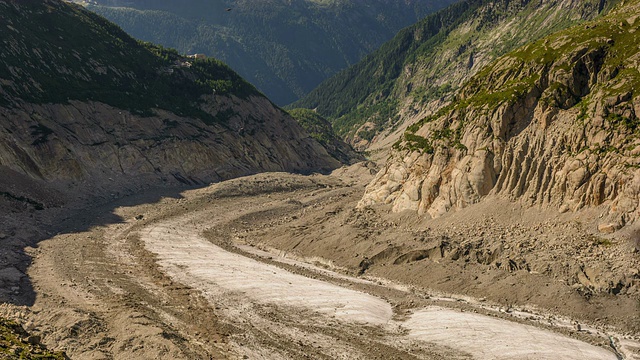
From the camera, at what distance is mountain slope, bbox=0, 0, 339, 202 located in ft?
256

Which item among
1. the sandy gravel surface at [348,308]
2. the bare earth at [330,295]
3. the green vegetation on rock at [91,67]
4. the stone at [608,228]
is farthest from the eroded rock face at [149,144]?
the stone at [608,228]

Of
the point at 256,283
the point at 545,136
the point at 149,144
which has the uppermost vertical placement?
the point at 545,136

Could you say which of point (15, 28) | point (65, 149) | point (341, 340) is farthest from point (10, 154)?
point (341, 340)

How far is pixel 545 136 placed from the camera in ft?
158

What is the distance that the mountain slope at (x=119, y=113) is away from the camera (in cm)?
7806

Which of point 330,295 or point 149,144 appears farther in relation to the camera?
point 149,144

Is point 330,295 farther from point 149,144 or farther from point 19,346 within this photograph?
point 149,144

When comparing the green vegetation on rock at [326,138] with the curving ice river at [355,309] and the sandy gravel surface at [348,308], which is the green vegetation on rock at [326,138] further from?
the curving ice river at [355,309]

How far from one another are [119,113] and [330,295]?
64841mm

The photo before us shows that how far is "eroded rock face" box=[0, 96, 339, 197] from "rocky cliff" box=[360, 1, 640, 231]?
40410 mm

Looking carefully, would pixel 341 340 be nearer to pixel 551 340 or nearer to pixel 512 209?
pixel 551 340

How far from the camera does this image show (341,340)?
3259 cm

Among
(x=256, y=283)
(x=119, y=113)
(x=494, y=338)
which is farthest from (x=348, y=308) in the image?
(x=119, y=113)

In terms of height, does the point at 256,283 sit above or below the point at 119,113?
below
